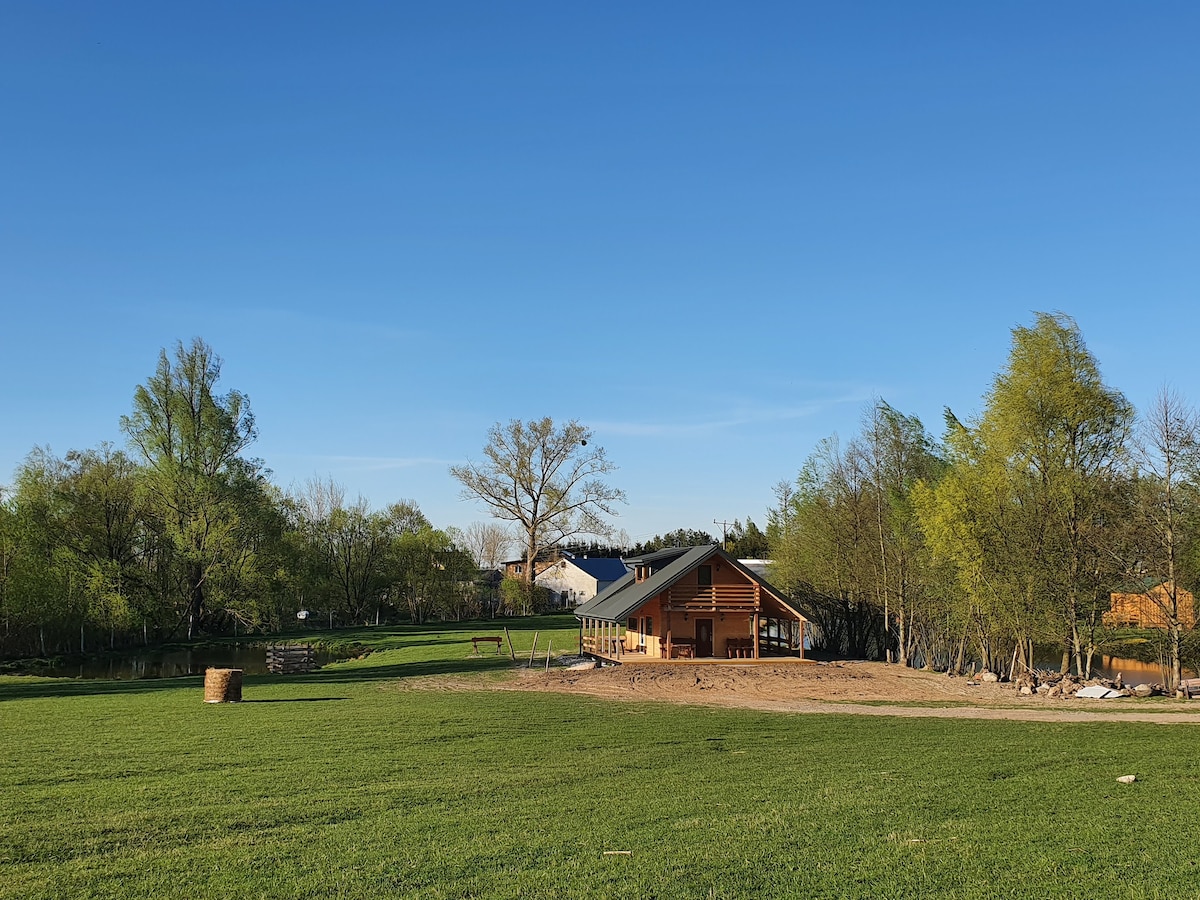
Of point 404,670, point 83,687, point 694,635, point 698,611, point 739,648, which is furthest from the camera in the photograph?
point 694,635

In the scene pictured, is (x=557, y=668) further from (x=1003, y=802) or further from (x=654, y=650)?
(x=1003, y=802)

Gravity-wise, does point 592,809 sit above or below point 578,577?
above

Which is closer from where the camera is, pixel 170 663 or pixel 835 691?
pixel 835 691

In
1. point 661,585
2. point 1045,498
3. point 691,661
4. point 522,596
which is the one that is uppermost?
point 1045,498

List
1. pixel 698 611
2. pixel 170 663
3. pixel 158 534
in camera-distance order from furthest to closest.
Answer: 1. pixel 158 534
2. pixel 170 663
3. pixel 698 611

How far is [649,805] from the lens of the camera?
966cm

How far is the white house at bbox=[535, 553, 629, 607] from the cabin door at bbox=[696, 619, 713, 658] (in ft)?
169

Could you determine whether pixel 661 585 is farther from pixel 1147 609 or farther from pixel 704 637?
pixel 1147 609

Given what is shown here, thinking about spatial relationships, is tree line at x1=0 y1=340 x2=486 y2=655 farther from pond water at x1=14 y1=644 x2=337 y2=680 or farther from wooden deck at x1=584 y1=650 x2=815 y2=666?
wooden deck at x1=584 y1=650 x2=815 y2=666

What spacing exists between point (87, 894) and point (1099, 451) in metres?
28.6

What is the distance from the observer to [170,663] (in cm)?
4262

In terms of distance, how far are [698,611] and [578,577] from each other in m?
57.3

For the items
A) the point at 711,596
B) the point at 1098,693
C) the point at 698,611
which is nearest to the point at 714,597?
the point at 711,596

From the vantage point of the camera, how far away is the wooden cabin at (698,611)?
35688mm
